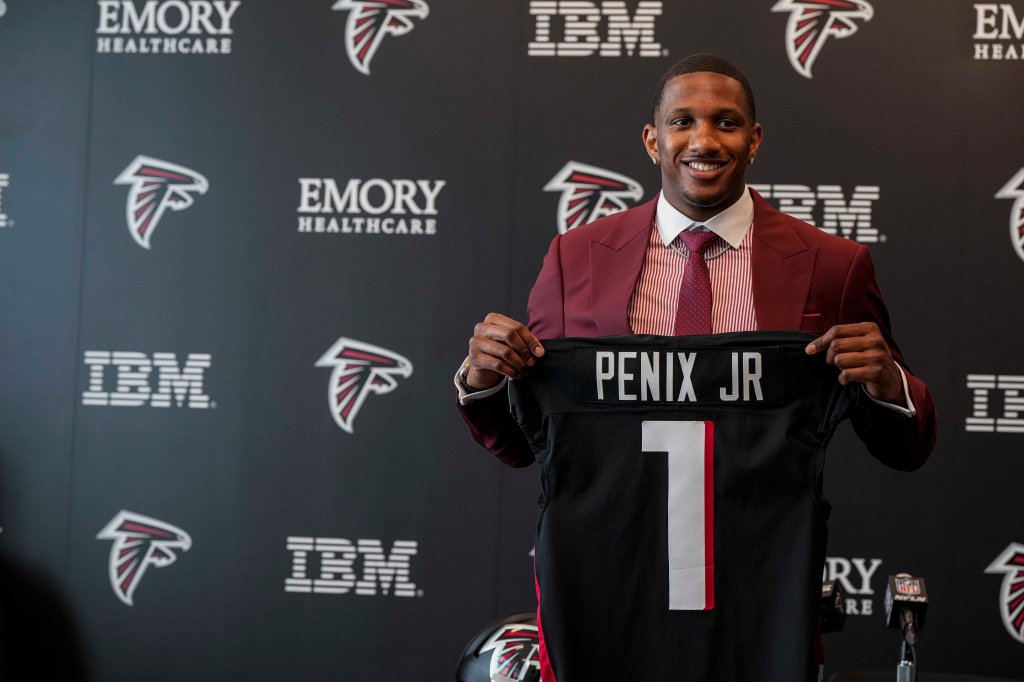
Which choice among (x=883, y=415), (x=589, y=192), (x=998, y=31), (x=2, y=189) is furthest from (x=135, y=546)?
(x=998, y=31)

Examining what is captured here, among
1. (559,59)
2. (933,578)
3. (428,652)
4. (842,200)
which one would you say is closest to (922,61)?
(842,200)

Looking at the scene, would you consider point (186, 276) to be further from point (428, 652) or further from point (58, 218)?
point (428, 652)

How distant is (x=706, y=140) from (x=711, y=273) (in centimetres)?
24

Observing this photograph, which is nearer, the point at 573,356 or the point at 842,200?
the point at 573,356

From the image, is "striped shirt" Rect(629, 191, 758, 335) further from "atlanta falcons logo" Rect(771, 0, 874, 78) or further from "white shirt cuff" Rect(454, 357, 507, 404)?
"atlanta falcons logo" Rect(771, 0, 874, 78)

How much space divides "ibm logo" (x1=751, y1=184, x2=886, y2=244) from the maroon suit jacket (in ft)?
4.65

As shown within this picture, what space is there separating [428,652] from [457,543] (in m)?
0.38

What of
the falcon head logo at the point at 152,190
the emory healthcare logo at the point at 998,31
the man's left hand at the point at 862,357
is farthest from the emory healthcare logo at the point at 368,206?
the man's left hand at the point at 862,357

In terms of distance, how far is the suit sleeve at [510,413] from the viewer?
1710 mm

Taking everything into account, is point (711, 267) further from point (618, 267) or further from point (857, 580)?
point (857, 580)

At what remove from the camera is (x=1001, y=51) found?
126 inches

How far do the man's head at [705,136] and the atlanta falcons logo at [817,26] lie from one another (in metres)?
1.60

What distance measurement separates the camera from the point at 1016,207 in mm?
3164

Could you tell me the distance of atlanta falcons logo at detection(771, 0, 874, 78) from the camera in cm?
325
